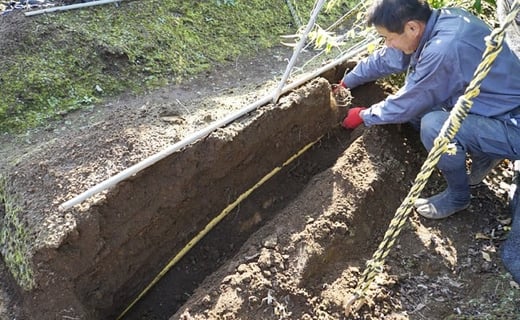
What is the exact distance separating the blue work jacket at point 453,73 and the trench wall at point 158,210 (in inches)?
27.2

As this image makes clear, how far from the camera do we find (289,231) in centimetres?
293

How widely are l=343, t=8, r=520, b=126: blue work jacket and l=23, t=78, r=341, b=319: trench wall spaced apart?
692mm

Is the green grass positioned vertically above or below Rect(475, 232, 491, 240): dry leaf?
above

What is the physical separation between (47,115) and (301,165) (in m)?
1.84

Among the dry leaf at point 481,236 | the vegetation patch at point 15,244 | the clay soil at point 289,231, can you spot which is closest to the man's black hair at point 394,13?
the clay soil at point 289,231

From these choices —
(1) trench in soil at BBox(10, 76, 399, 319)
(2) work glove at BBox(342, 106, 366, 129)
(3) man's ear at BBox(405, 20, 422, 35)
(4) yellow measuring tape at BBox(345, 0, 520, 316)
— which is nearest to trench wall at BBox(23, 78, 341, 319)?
(1) trench in soil at BBox(10, 76, 399, 319)

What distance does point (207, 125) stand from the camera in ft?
10.4

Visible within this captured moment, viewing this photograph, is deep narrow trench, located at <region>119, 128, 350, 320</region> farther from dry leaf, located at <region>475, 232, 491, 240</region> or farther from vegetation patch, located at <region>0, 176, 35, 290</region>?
dry leaf, located at <region>475, 232, 491, 240</region>

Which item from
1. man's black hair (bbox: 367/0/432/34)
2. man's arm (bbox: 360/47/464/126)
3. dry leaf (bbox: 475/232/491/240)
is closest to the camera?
man's black hair (bbox: 367/0/432/34)

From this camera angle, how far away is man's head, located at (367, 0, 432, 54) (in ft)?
8.97

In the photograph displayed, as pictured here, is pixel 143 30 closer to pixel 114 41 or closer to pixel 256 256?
pixel 114 41

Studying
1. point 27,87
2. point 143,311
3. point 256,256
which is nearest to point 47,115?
point 27,87

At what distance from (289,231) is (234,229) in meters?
0.46

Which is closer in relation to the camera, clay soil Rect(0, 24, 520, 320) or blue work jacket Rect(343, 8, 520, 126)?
clay soil Rect(0, 24, 520, 320)
